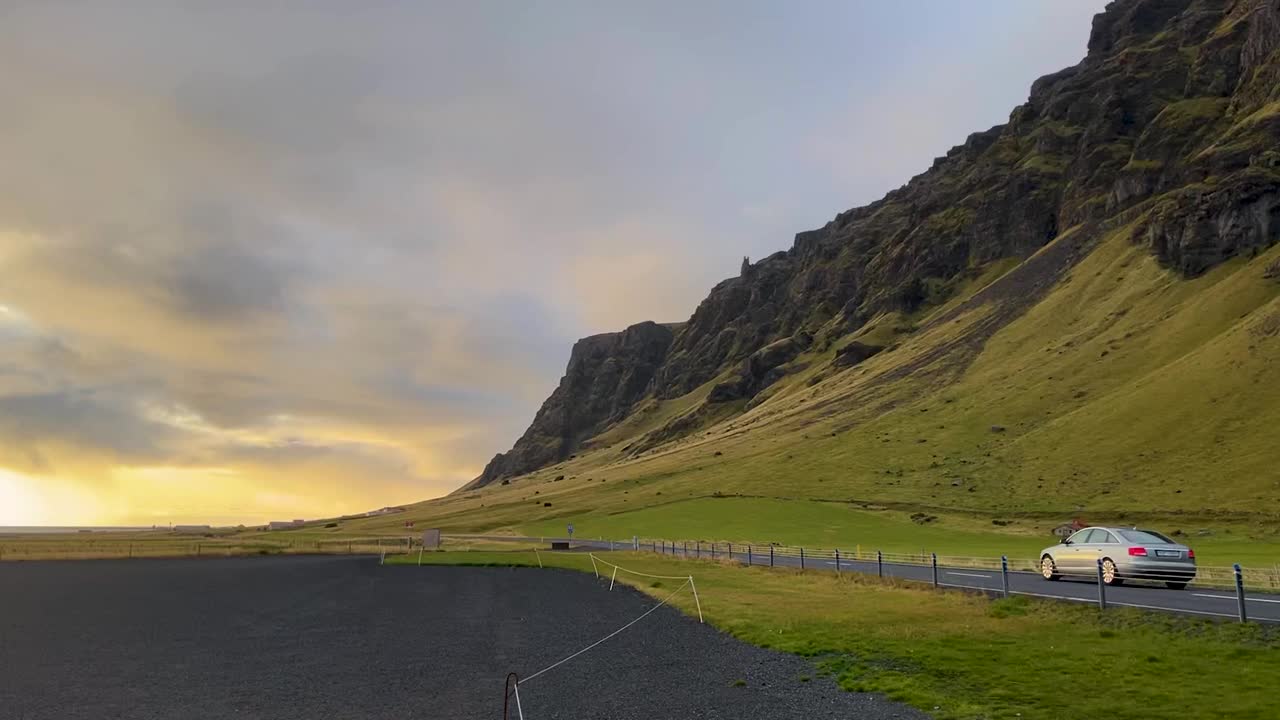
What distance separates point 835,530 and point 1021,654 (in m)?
73.5

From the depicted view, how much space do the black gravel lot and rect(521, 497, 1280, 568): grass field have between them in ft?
117

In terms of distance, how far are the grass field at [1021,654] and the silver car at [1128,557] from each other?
5.81 metres

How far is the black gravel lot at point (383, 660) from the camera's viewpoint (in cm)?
1548

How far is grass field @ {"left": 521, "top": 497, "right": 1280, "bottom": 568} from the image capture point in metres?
59.8

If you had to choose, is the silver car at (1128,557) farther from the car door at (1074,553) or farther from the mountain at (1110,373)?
the mountain at (1110,373)

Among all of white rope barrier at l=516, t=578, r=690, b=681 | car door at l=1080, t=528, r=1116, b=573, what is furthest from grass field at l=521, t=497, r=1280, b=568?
white rope barrier at l=516, t=578, r=690, b=681

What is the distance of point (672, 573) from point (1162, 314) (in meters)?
121

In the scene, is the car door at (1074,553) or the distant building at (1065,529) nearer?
the car door at (1074,553)

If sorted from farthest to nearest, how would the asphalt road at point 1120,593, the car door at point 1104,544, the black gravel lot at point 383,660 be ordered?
the car door at point 1104,544
the asphalt road at point 1120,593
the black gravel lot at point 383,660

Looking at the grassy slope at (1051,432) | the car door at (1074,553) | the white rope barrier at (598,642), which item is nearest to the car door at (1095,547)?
the car door at (1074,553)

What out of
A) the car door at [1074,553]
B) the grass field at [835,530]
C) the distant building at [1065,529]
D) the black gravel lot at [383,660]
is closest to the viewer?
the black gravel lot at [383,660]

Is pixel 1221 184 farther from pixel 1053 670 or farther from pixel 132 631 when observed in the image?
pixel 132 631

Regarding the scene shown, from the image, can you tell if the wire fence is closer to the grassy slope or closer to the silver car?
the silver car

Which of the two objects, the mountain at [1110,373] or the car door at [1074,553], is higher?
the mountain at [1110,373]
